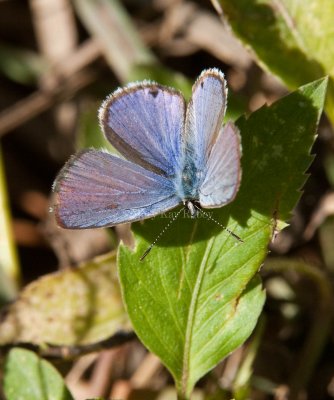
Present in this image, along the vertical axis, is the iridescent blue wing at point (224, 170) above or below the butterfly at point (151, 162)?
below

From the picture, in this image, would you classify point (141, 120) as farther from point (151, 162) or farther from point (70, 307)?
point (70, 307)

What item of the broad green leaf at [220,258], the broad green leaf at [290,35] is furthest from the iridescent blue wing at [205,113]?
the broad green leaf at [290,35]

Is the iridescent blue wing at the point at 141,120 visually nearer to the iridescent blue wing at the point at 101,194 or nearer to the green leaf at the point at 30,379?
the iridescent blue wing at the point at 101,194

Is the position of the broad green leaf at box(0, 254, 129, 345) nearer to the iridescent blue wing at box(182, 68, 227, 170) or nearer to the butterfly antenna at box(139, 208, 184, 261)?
the butterfly antenna at box(139, 208, 184, 261)

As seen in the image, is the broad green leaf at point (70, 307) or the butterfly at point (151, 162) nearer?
the butterfly at point (151, 162)

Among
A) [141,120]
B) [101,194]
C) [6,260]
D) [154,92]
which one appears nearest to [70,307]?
[6,260]

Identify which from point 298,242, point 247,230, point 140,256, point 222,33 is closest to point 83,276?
point 140,256

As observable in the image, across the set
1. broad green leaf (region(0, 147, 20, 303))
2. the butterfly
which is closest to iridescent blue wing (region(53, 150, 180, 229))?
the butterfly
